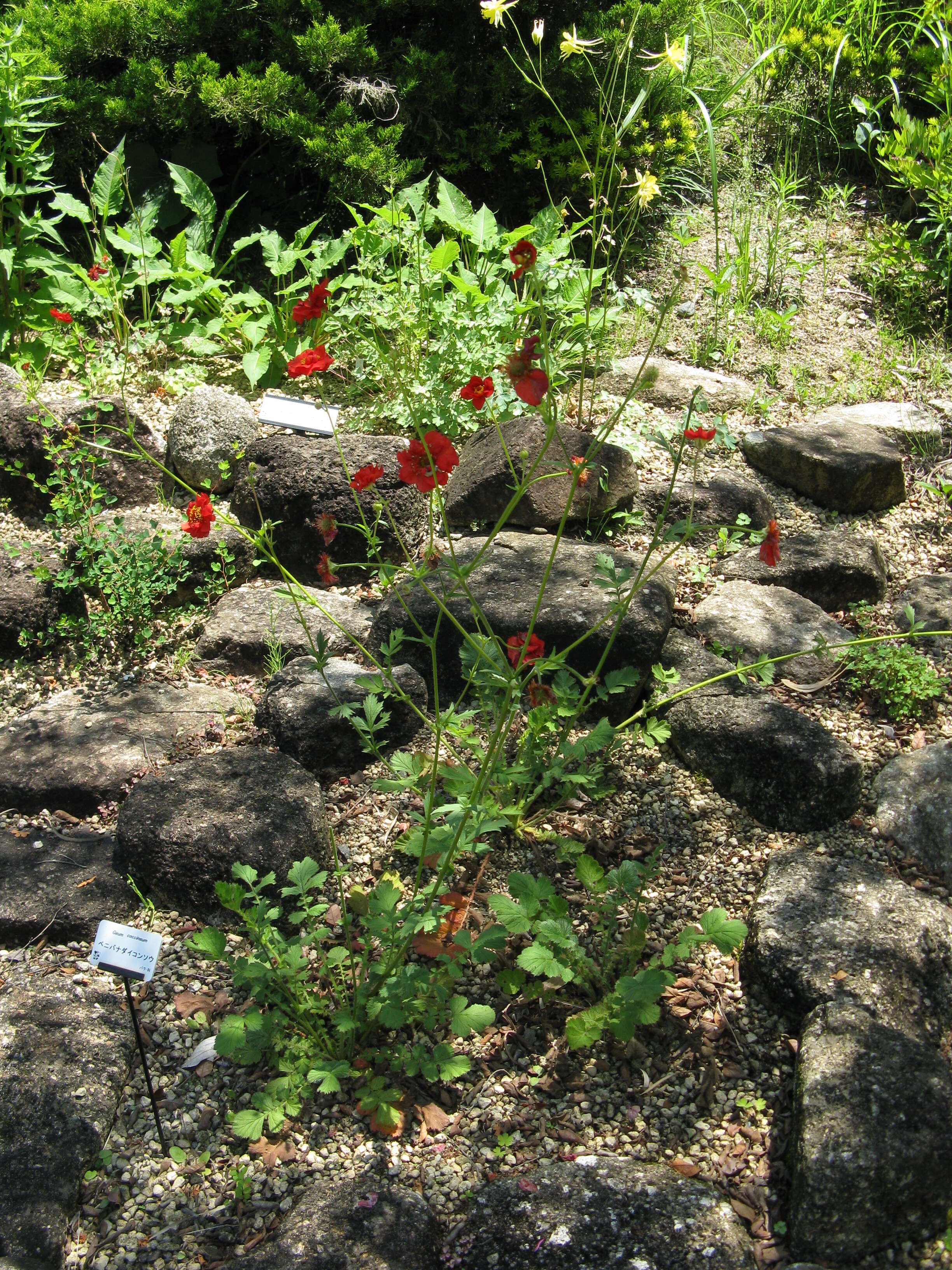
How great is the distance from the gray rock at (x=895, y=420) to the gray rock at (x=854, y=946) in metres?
2.23

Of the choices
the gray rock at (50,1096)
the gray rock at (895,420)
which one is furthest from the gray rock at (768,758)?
the gray rock at (895,420)

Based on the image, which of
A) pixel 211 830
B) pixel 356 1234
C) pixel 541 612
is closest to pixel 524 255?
pixel 541 612

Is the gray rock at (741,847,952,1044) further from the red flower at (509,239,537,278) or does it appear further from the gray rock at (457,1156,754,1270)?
the red flower at (509,239,537,278)

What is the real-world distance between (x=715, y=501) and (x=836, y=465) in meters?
0.49

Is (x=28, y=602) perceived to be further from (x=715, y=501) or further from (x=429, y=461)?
(x=715, y=501)

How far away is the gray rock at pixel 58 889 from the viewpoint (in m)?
2.34

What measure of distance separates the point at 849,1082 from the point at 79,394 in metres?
3.43

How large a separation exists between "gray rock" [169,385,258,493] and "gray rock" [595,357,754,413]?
4.81 ft

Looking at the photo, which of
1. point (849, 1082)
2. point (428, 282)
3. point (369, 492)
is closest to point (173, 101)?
point (428, 282)

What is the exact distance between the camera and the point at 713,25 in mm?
6645

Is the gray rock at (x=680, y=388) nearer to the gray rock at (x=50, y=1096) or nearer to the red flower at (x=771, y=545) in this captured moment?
the red flower at (x=771, y=545)

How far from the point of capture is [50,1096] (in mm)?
1961

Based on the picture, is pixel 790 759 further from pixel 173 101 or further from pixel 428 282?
pixel 173 101

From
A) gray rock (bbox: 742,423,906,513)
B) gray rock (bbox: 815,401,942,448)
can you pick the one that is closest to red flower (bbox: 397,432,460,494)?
gray rock (bbox: 742,423,906,513)
